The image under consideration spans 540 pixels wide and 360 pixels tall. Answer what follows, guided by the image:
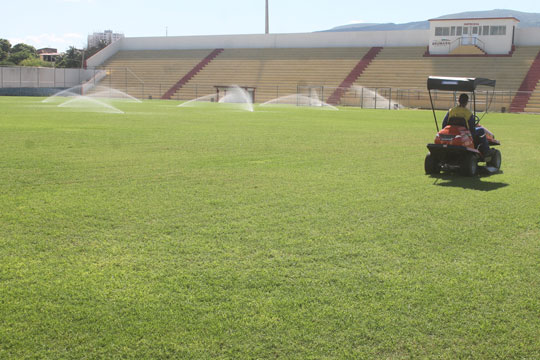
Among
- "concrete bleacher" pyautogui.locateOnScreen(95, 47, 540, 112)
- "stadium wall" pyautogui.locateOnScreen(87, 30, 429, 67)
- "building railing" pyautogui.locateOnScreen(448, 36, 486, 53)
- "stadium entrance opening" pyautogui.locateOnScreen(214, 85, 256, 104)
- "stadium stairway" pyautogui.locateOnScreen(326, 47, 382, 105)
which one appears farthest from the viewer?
"stadium wall" pyautogui.locateOnScreen(87, 30, 429, 67)

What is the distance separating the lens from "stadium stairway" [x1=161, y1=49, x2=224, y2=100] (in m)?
53.2

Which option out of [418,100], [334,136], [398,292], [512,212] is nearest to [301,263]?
[398,292]

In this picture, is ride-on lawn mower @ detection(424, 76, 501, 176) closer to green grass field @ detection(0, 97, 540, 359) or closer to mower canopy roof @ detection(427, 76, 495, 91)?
mower canopy roof @ detection(427, 76, 495, 91)

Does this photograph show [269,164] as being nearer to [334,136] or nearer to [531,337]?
[334,136]

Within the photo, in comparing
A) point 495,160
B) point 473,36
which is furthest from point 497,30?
point 495,160

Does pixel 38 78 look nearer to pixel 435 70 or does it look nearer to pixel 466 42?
pixel 435 70

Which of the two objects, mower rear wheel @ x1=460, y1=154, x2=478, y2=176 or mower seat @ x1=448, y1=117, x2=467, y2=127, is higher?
mower seat @ x1=448, y1=117, x2=467, y2=127

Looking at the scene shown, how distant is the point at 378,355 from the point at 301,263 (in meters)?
1.59

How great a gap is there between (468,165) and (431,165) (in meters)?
0.60

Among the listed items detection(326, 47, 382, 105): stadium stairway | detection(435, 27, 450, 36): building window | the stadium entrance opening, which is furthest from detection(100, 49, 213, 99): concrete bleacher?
detection(435, 27, 450, 36): building window

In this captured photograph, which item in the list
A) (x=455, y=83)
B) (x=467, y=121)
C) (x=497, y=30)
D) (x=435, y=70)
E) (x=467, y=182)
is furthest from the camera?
(x=497, y=30)

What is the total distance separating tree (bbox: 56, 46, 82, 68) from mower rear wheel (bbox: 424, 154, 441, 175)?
83109 millimetres

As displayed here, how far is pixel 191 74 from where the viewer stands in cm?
5634

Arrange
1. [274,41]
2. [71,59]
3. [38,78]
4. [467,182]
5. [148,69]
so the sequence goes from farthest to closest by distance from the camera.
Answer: [71,59] → [274,41] → [148,69] → [38,78] → [467,182]
